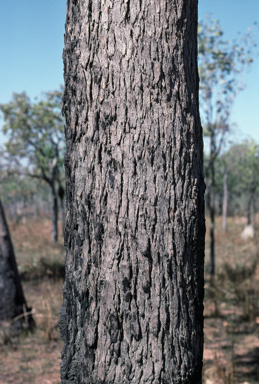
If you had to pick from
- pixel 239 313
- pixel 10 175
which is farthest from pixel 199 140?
pixel 10 175

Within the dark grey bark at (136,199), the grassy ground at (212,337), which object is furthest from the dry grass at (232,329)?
the dark grey bark at (136,199)

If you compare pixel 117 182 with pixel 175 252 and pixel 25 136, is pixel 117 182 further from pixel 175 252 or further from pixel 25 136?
pixel 25 136

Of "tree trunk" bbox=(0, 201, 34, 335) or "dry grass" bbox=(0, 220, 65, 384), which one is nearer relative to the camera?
"dry grass" bbox=(0, 220, 65, 384)

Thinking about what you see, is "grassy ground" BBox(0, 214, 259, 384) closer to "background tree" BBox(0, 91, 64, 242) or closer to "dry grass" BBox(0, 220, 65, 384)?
"dry grass" BBox(0, 220, 65, 384)

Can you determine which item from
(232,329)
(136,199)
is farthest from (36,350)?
(136,199)

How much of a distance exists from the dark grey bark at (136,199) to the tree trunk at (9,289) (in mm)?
4120

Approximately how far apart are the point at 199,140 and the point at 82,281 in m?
0.81

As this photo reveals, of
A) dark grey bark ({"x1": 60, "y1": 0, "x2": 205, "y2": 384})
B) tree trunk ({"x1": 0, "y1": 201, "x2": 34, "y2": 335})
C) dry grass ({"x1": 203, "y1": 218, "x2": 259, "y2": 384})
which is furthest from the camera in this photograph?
tree trunk ({"x1": 0, "y1": 201, "x2": 34, "y2": 335})

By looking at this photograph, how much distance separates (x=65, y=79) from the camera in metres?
1.51

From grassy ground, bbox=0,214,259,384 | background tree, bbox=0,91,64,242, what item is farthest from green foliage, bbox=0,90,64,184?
grassy ground, bbox=0,214,259,384

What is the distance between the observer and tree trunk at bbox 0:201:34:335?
16.7 ft

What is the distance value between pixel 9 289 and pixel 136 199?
178 inches

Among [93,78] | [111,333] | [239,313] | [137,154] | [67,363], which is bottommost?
[239,313]

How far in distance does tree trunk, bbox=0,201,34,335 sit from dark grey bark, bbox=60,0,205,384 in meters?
4.12
